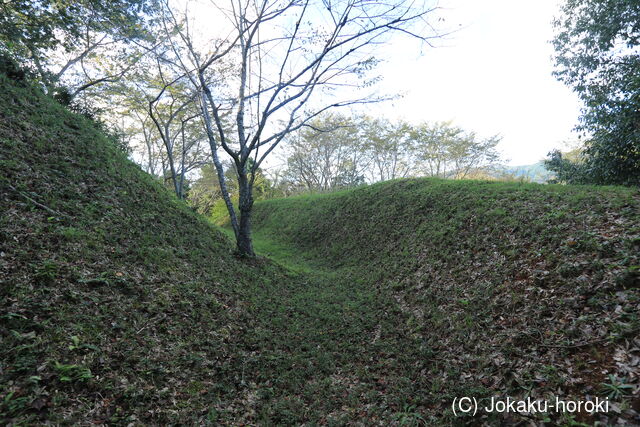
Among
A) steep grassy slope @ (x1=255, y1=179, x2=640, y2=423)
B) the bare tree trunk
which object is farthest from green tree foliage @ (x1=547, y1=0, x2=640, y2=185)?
the bare tree trunk

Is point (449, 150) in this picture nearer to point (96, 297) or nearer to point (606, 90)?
point (606, 90)

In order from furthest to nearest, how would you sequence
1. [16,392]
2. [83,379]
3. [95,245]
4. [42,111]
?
[42,111] < [95,245] < [83,379] < [16,392]

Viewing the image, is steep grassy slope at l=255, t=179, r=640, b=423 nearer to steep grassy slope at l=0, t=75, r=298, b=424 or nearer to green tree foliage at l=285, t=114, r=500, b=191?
steep grassy slope at l=0, t=75, r=298, b=424

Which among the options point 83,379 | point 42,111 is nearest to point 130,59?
point 42,111

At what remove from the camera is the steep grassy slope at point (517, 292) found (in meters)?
2.94

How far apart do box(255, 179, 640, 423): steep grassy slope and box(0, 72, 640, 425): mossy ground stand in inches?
1.0

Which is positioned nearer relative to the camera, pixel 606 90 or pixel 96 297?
pixel 96 297

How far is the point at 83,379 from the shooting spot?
2.77 metres

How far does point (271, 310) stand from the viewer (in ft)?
20.6

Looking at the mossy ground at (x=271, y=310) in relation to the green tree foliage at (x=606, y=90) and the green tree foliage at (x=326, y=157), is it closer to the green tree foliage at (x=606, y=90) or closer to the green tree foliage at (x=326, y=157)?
the green tree foliage at (x=606, y=90)

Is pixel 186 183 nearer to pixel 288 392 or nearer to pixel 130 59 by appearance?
pixel 130 59

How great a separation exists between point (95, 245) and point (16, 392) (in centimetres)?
287

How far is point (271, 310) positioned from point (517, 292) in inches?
190

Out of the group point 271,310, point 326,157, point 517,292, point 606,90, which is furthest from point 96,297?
point 326,157
